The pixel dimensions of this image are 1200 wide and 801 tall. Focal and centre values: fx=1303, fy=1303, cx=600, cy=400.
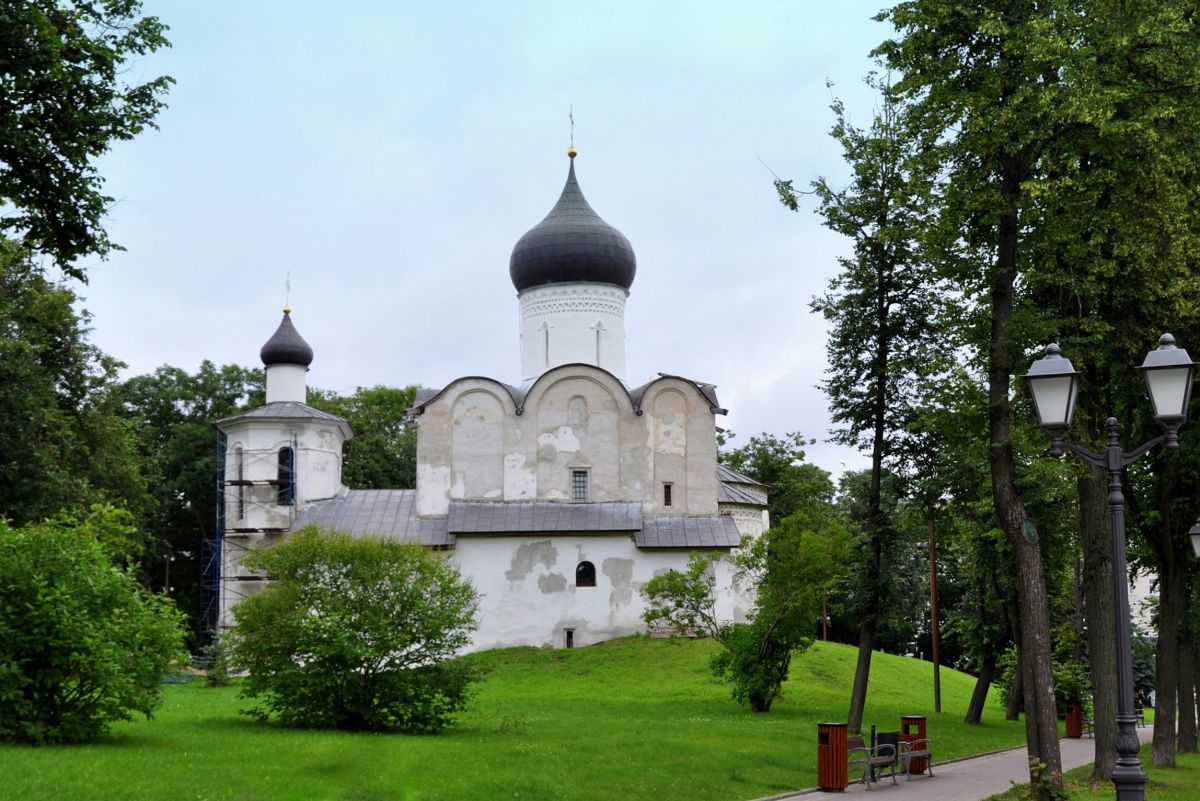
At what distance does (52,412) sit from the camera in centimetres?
3281

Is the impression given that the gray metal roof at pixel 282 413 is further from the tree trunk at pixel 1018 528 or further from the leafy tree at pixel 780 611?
the tree trunk at pixel 1018 528

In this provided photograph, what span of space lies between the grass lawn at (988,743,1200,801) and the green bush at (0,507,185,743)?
33.3ft

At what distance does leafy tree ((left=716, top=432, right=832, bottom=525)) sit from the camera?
175 feet

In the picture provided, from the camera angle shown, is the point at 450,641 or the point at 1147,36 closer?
Result: the point at 1147,36

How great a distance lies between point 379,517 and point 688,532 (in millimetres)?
9510

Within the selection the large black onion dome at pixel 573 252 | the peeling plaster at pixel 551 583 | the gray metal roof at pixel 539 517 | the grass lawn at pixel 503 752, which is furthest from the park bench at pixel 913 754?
the large black onion dome at pixel 573 252

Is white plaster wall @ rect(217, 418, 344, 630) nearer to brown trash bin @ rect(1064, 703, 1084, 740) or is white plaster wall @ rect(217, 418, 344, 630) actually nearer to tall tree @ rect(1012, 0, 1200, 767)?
brown trash bin @ rect(1064, 703, 1084, 740)

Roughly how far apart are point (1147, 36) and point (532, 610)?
26.6 m

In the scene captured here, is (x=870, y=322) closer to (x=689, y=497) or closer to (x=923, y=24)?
(x=923, y=24)

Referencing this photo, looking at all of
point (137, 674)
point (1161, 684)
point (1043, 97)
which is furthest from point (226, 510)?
point (1043, 97)

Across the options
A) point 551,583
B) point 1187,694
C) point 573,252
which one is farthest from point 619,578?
point 1187,694

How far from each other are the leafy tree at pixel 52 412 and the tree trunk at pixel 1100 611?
830 inches

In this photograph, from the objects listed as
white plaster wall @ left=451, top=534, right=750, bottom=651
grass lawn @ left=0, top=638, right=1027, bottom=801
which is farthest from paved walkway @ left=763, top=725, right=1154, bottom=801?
white plaster wall @ left=451, top=534, right=750, bottom=651

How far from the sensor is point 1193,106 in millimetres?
15414
